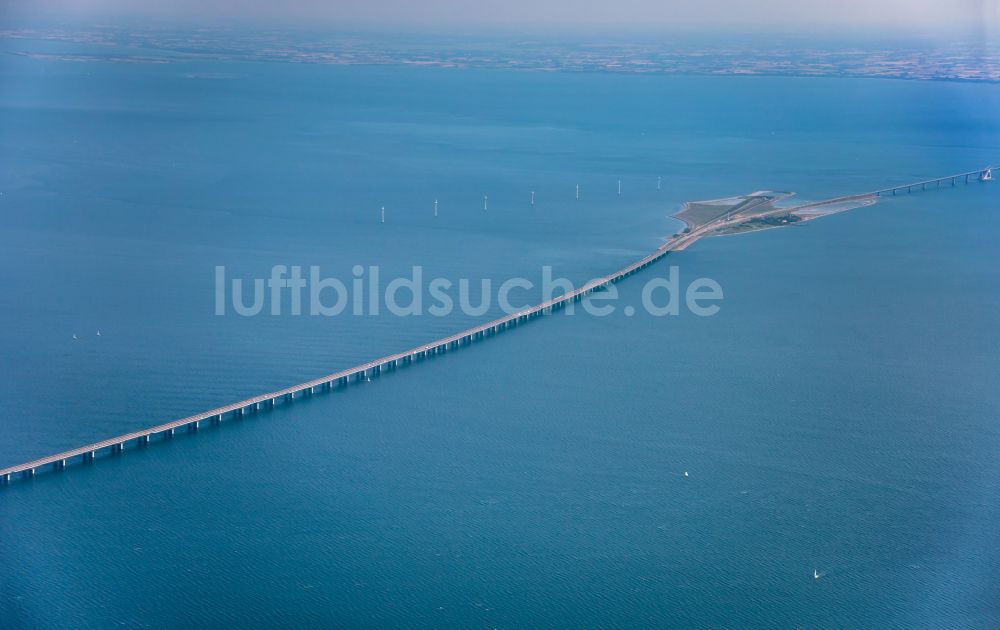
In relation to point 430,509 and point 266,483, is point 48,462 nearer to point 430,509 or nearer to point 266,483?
point 266,483

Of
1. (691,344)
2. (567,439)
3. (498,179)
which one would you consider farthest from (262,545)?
(498,179)

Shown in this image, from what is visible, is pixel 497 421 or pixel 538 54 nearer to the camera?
pixel 497 421

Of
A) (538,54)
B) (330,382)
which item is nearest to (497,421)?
(330,382)

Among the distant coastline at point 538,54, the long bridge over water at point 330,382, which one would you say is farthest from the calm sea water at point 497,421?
the distant coastline at point 538,54

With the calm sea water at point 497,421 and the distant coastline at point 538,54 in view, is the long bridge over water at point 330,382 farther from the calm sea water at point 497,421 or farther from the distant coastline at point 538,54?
the distant coastline at point 538,54

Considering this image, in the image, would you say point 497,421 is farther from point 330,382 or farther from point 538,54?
point 538,54

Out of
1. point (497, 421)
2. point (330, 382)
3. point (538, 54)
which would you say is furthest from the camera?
point (538, 54)

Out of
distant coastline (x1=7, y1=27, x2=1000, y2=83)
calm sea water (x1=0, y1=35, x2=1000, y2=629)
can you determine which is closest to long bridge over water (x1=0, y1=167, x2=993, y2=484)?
calm sea water (x1=0, y1=35, x2=1000, y2=629)
